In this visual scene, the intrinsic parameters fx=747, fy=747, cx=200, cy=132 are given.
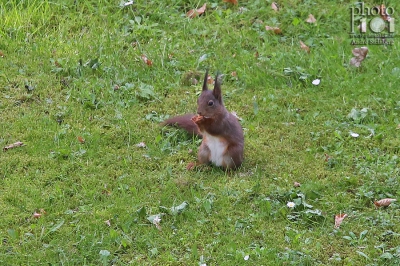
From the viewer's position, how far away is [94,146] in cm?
558

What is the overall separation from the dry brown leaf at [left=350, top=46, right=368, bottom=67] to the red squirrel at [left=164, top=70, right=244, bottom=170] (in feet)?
5.90

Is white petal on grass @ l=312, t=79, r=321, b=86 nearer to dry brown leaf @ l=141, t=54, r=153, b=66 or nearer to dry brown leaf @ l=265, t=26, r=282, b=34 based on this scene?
dry brown leaf @ l=265, t=26, r=282, b=34

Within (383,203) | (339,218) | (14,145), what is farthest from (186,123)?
(383,203)

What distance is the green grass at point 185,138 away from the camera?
4.53 metres

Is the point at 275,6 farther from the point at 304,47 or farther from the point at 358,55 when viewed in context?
the point at 358,55

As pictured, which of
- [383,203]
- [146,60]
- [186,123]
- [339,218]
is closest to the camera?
[339,218]

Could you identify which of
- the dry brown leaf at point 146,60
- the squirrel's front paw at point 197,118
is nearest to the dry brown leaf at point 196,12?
the dry brown leaf at point 146,60

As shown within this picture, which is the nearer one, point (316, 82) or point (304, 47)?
point (316, 82)

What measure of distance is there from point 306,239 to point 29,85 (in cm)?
299

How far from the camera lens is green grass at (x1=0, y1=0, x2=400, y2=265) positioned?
4527 millimetres

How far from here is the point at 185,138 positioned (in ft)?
18.8

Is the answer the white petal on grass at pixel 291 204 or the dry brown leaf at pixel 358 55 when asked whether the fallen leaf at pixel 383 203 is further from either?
the dry brown leaf at pixel 358 55

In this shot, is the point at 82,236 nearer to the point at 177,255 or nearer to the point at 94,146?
the point at 177,255

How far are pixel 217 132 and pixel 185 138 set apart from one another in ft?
1.85
